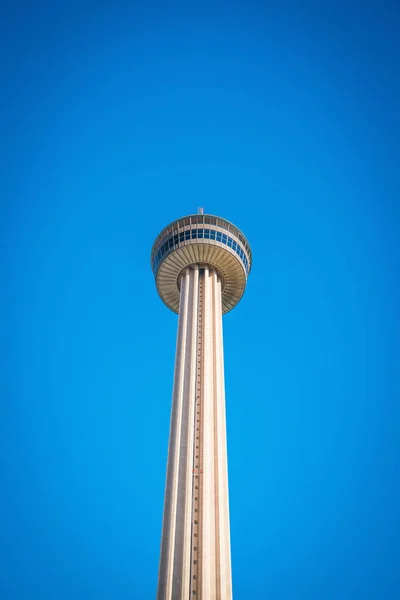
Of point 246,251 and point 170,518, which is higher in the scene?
point 246,251

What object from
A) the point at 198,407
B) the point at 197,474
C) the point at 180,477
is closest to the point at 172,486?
the point at 180,477

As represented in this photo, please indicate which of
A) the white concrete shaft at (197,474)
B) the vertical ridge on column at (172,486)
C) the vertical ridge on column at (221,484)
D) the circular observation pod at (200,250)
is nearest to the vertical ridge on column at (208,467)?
the white concrete shaft at (197,474)

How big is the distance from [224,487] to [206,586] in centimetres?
789

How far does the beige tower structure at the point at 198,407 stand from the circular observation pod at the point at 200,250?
139mm

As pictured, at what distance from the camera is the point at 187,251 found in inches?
2078

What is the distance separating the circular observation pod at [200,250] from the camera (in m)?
52.6

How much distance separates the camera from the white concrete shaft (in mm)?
32000

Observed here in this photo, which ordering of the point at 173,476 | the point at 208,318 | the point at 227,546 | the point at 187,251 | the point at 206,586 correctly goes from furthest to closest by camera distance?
the point at 187,251 → the point at 208,318 → the point at 173,476 → the point at 227,546 → the point at 206,586

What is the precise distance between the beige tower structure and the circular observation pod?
0.45 feet

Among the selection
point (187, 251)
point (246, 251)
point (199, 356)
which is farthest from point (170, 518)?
point (246, 251)

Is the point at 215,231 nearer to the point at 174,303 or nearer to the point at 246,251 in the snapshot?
the point at 246,251

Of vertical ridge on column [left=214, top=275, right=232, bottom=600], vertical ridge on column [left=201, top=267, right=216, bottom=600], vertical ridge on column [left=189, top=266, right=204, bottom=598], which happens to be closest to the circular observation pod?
vertical ridge on column [left=201, top=267, right=216, bottom=600]

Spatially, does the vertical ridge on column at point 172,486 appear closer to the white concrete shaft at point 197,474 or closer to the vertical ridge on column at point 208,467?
the white concrete shaft at point 197,474

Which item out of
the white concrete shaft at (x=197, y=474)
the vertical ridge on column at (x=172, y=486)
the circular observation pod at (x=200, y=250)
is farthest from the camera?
the circular observation pod at (x=200, y=250)
